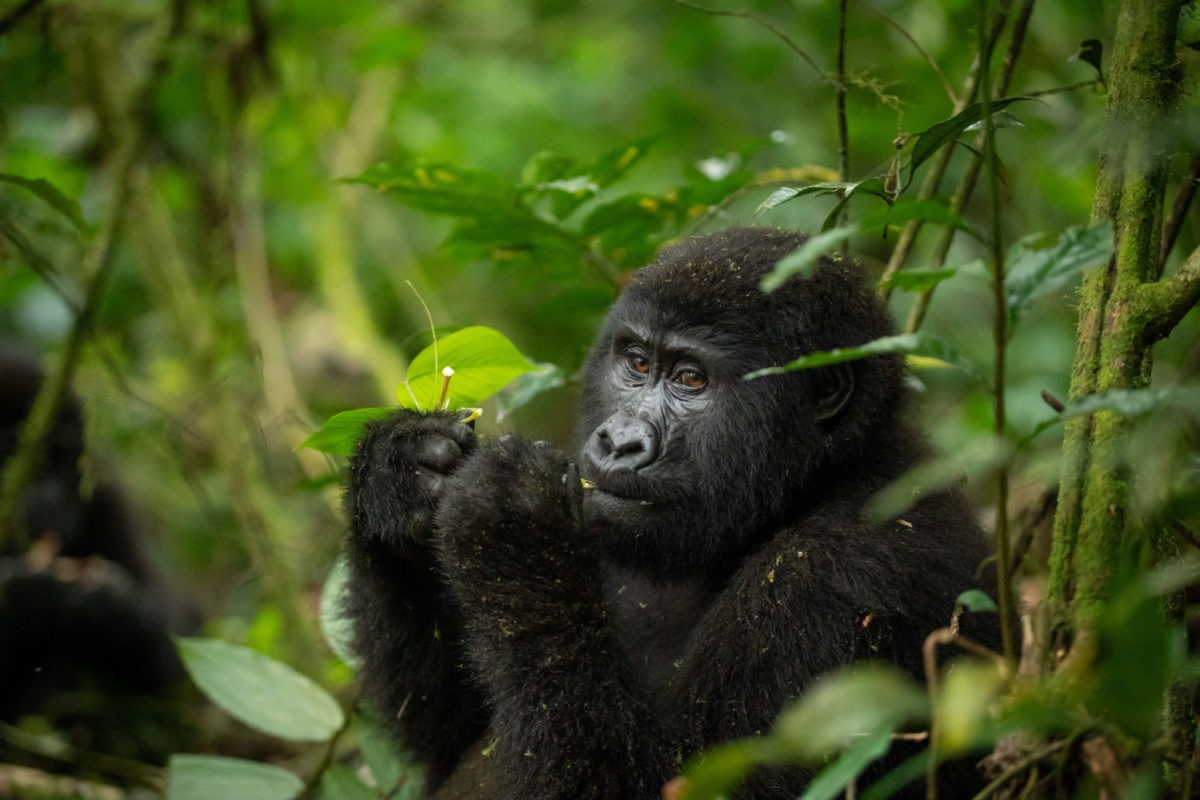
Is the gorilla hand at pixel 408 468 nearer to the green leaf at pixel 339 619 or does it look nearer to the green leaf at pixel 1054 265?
the green leaf at pixel 339 619

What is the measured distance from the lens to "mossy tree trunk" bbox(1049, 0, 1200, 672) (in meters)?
2.05

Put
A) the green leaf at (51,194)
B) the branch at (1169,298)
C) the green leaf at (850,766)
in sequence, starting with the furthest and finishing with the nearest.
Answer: the green leaf at (51,194), the branch at (1169,298), the green leaf at (850,766)

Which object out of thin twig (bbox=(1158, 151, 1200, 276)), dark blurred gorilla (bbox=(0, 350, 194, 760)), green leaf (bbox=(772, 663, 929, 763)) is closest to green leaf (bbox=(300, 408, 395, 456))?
green leaf (bbox=(772, 663, 929, 763))

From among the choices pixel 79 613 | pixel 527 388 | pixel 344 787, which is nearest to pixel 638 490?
pixel 527 388

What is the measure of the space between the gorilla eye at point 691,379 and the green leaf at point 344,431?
0.77 meters

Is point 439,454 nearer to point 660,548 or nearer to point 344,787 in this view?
point 660,548

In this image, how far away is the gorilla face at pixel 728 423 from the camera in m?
2.88

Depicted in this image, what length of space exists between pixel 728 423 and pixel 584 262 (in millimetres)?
1030

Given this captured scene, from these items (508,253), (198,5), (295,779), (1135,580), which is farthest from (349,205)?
(1135,580)

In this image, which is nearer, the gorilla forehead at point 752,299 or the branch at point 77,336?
the gorilla forehead at point 752,299

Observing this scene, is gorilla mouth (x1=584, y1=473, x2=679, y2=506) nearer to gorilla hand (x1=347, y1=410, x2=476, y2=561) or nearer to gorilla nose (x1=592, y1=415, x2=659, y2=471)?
gorilla nose (x1=592, y1=415, x2=659, y2=471)

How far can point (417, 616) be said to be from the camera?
3.09 meters

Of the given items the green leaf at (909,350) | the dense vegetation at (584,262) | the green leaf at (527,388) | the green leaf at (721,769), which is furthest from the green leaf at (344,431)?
the green leaf at (721,769)

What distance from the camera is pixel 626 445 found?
290cm
